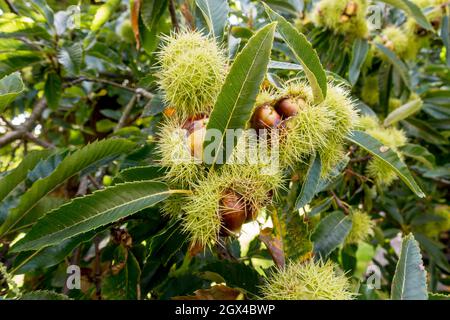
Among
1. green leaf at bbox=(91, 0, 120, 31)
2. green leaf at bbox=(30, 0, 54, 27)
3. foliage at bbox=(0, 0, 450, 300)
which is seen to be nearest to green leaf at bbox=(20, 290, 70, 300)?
foliage at bbox=(0, 0, 450, 300)

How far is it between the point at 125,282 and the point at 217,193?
400 millimetres

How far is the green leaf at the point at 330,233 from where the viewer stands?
41.9 inches

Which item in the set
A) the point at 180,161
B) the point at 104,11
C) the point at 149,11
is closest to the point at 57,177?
the point at 180,161

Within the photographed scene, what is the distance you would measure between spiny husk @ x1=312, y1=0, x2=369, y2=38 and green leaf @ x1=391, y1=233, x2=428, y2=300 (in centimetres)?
106

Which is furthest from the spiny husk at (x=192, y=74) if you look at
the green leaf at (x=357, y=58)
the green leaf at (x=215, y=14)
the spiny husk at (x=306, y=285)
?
the green leaf at (x=357, y=58)

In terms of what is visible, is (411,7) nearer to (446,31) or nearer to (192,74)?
(446,31)

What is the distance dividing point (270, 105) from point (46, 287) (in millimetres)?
981

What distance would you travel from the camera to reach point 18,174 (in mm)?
890

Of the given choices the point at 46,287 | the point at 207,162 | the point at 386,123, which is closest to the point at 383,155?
the point at 207,162

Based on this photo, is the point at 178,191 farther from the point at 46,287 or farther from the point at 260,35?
the point at 46,287

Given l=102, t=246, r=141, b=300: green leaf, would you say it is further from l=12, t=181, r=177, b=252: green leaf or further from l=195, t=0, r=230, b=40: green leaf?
l=195, t=0, r=230, b=40: green leaf

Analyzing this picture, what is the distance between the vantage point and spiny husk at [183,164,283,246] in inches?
29.3

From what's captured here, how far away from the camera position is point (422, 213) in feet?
6.89

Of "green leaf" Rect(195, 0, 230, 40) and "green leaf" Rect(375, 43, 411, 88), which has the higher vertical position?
"green leaf" Rect(375, 43, 411, 88)
